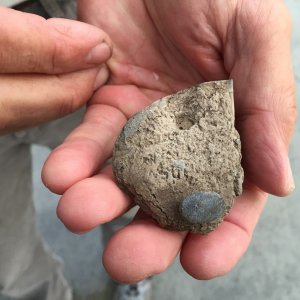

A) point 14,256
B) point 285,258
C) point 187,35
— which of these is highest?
point 187,35

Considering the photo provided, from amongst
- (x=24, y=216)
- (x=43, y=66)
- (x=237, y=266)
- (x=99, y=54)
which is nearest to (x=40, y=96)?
(x=43, y=66)

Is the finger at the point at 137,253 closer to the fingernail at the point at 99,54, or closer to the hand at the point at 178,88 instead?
the hand at the point at 178,88

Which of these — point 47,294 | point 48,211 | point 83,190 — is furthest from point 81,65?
point 48,211

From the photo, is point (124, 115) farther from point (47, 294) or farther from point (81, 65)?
point (47, 294)

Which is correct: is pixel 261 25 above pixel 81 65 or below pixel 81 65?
above

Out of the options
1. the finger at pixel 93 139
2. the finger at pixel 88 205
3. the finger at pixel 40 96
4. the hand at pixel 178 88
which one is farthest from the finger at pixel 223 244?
the finger at pixel 40 96

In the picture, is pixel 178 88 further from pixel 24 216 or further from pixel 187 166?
pixel 24 216
